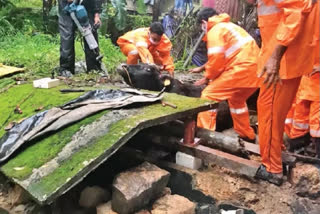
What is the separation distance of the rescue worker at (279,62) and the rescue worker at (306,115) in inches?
29.3

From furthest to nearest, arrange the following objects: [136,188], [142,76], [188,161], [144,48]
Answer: [144,48] < [142,76] < [188,161] < [136,188]

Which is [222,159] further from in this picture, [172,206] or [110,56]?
[110,56]

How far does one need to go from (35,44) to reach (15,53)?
1177 millimetres

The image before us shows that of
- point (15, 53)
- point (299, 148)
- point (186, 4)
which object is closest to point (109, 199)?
point (299, 148)

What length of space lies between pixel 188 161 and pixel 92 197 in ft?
3.63

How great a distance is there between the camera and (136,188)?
123 inches

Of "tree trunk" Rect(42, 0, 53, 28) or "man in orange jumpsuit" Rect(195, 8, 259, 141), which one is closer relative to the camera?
"man in orange jumpsuit" Rect(195, 8, 259, 141)

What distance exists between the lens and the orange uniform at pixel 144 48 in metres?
5.66

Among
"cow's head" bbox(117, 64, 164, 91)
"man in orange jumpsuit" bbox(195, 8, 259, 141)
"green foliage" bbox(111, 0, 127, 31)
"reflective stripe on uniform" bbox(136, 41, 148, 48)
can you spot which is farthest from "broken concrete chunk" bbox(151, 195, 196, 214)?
"green foliage" bbox(111, 0, 127, 31)

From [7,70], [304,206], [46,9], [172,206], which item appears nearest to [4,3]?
[46,9]

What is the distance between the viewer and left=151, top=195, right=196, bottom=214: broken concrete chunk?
125 inches

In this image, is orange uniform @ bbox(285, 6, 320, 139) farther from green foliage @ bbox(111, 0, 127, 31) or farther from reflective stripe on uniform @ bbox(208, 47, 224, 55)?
green foliage @ bbox(111, 0, 127, 31)

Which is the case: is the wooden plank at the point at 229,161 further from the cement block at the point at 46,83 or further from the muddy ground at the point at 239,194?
the cement block at the point at 46,83

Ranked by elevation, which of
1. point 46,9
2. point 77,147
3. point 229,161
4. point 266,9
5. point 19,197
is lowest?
point 19,197
